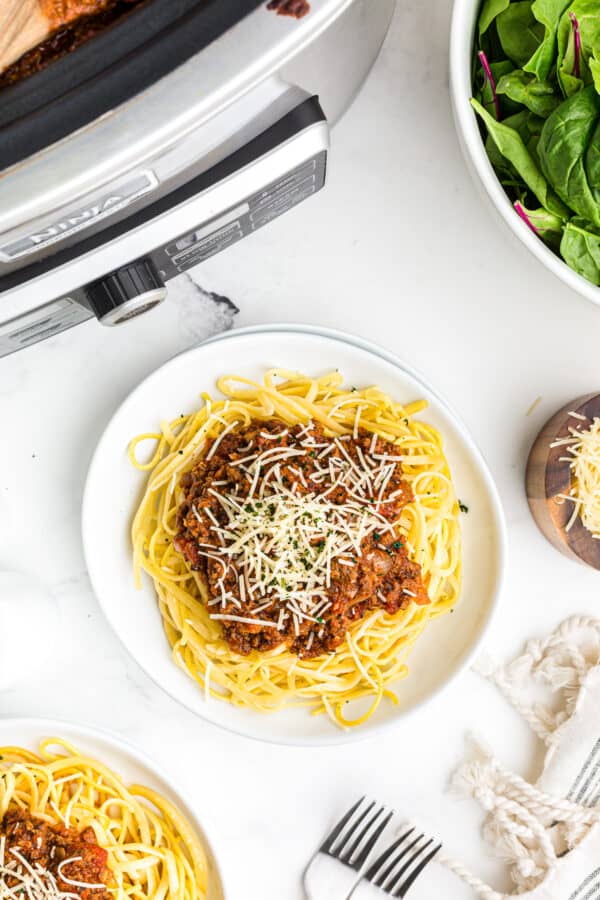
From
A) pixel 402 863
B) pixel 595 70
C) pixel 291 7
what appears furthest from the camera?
pixel 402 863

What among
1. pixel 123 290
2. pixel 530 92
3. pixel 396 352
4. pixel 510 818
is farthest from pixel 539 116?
pixel 510 818

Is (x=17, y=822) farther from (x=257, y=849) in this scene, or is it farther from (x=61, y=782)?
(x=257, y=849)

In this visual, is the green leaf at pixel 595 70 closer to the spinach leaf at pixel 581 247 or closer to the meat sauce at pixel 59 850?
the spinach leaf at pixel 581 247

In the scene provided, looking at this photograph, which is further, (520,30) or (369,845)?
(369,845)

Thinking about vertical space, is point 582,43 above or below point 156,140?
below

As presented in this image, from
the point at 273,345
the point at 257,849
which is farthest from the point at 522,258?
the point at 257,849

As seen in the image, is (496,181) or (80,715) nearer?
(496,181)

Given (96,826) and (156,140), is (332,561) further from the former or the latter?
(156,140)
